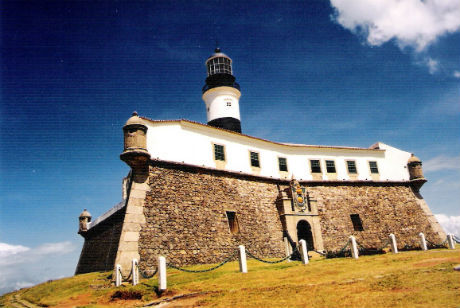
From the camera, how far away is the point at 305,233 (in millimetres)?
23656

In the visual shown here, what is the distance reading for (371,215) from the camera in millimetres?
25891

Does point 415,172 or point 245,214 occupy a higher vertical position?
point 415,172

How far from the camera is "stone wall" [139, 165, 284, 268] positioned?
1597 cm

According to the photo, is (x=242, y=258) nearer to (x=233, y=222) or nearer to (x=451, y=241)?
(x=233, y=222)

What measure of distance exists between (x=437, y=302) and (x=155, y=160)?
1414 cm

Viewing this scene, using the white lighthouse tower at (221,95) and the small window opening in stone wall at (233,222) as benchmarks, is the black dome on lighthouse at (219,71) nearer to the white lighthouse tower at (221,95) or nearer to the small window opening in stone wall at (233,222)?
the white lighthouse tower at (221,95)

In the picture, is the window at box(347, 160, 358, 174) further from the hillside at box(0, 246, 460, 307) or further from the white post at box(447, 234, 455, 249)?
the hillside at box(0, 246, 460, 307)

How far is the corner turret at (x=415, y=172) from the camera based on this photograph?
92.9 ft

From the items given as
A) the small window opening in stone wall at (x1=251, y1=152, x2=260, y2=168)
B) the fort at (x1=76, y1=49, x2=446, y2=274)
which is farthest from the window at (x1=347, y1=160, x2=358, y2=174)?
the small window opening in stone wall at (x1=251, y1=152, x2=260, y2=168)

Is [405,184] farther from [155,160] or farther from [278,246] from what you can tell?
[155,160]

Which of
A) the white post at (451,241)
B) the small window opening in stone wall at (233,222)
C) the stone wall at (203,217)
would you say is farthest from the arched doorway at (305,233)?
the white post at (451,241)

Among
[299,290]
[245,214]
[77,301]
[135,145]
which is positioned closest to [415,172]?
[245,214]

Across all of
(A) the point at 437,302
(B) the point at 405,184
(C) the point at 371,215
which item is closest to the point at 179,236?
(A) the point at 437,302

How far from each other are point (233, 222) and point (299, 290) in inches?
429
